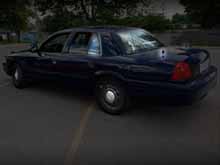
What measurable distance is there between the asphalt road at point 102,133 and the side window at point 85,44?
108 cm

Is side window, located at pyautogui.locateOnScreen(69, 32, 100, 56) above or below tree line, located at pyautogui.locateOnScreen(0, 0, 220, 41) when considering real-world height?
below

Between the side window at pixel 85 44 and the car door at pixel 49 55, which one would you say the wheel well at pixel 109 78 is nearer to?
the side window at pixel 85 44

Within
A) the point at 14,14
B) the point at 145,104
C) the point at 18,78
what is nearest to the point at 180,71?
the point at 145,104

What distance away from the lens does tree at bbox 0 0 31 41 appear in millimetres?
25359

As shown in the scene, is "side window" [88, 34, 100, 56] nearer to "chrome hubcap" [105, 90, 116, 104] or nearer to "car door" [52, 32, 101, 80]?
"car door" [52, 32, 101, 80]

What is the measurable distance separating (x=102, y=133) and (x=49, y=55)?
2.28 metres

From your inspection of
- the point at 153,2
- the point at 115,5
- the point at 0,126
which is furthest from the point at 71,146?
the point at 153,2

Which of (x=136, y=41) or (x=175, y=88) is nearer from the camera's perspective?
(x=175, y=88)

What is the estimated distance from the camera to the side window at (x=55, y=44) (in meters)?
5.00

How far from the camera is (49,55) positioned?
16.8ft

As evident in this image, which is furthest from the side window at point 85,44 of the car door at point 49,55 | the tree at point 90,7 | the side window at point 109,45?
the tree at point 90,7

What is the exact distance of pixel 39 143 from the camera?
3385 millimetres

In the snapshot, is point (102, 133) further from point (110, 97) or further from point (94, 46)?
point (94, 46)

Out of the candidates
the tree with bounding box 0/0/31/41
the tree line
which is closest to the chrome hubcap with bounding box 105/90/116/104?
the tree line
